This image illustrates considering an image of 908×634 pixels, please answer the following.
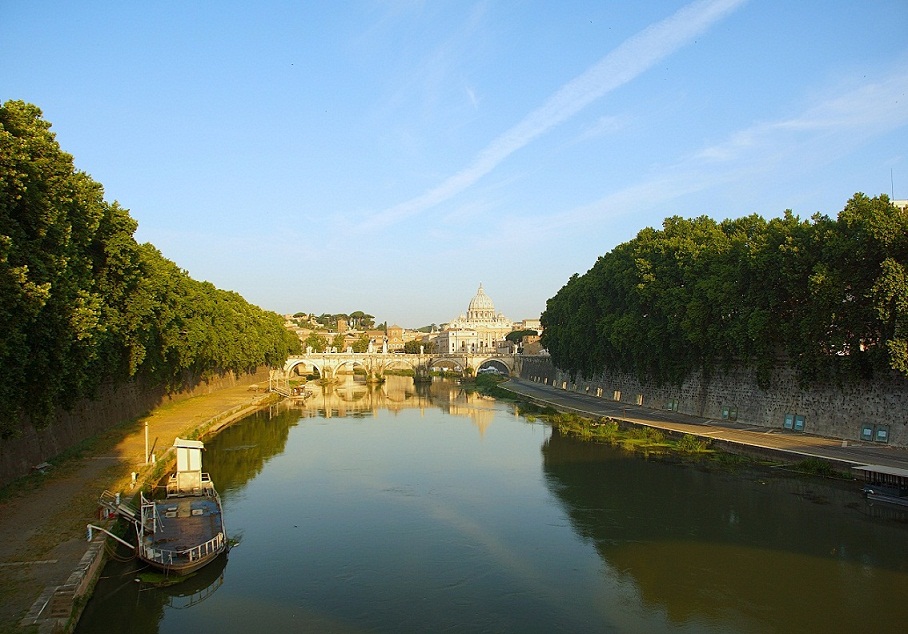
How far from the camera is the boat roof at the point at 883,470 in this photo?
2041cm

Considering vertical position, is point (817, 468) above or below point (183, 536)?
above

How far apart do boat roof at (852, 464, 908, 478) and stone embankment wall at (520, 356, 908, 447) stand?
430 centimetres

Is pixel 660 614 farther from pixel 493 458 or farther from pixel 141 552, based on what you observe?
pixel 493 458

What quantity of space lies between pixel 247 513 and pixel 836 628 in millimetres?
15662

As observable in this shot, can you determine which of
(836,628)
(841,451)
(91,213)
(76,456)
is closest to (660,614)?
(836,628)

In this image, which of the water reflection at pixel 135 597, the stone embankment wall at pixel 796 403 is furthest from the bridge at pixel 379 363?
the water reflection at pixel 135 597

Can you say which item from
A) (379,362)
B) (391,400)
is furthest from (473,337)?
(391,400)

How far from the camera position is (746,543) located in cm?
1805

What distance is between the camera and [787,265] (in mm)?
27375

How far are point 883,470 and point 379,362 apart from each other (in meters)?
79.6

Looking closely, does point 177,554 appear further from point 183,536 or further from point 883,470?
point 883,470

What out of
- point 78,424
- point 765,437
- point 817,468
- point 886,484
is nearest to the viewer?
point 886,484

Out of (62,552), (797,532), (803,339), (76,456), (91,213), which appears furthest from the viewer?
(803,339)

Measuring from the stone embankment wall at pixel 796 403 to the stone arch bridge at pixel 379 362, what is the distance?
5299 cm
